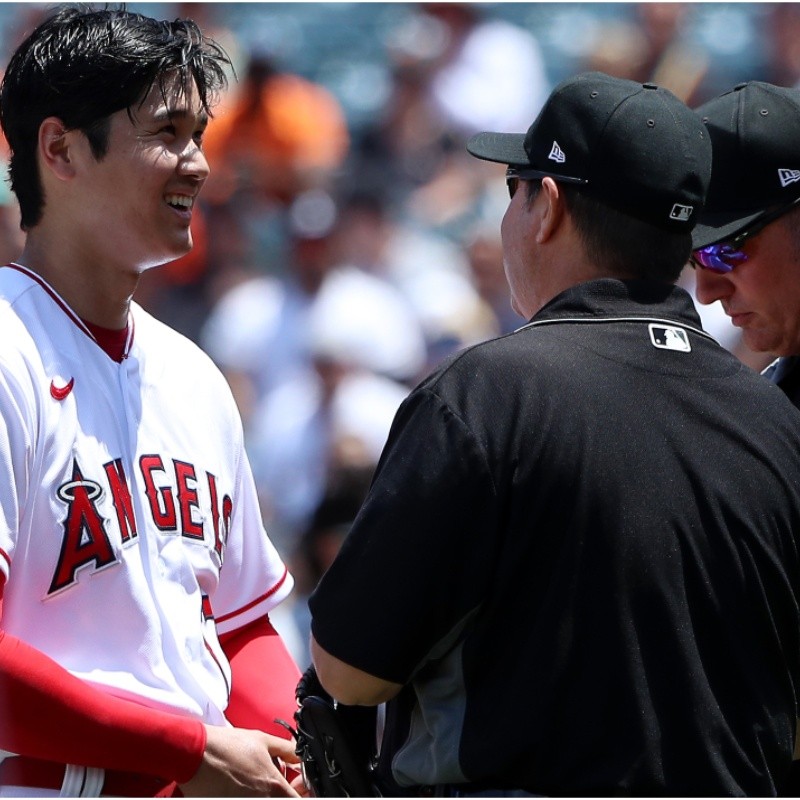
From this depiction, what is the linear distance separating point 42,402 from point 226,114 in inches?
185

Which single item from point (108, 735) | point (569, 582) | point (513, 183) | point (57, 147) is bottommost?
point (108, 735)

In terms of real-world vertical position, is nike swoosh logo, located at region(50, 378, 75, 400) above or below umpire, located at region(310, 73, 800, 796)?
above

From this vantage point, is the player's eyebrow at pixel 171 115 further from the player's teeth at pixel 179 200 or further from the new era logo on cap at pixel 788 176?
the new era logo on cap at pixel 788 176

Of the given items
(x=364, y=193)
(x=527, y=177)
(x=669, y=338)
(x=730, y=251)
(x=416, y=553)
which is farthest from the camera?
(x=364, y=193)

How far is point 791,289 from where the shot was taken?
2.17 meters

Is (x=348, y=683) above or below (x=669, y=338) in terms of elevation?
below

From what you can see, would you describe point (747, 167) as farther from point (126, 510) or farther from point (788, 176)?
point (126, 510)

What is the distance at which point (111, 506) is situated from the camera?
5.76 ft

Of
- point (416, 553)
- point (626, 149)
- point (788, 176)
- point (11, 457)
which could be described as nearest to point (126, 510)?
point (11, 457)

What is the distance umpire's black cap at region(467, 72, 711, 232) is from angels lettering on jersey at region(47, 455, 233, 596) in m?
0.72

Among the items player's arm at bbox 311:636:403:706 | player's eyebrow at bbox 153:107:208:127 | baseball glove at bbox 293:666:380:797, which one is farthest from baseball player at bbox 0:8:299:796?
player's arm at bbox 311:636:403:706

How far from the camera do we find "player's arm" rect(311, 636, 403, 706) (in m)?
1.55

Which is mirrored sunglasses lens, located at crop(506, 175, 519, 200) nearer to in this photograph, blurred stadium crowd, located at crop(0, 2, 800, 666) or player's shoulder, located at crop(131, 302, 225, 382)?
→ player's shoulder, located at crop(131, 302, 225, 382)

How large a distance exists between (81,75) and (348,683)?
1040 mm
